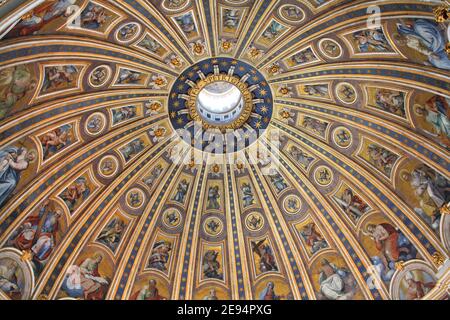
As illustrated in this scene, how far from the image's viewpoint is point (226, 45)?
20.0 m

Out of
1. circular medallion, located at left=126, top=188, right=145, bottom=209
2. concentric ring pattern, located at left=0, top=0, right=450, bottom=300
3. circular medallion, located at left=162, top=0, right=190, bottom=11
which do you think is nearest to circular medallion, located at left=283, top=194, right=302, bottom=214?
concentric ring pattern, located at left=0, top=0, right=450, bottom=300

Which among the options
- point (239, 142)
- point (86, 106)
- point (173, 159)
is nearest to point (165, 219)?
point (173, 159)

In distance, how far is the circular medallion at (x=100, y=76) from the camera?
61.0 ft

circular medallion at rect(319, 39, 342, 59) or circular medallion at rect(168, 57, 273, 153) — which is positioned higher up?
circular medallion at rect(168, 57, 273, 153)

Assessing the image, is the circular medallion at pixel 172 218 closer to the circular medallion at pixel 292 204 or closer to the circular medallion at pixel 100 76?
the circular medallion at pixel 292 204

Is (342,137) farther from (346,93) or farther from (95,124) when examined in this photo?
(95,124)

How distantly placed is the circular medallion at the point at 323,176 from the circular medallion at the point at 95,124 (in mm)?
9502

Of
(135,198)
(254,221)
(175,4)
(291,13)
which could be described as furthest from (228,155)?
(175,4)

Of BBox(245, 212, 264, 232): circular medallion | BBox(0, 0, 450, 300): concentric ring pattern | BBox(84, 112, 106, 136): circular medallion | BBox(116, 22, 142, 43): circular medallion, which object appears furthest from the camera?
BBox(245, 212, 264, 232): circular medallion

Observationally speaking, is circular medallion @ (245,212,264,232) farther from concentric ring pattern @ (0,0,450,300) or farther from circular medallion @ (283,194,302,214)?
circular medallion @ (283,194,302,214)

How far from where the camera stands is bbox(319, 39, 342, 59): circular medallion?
18484 mm

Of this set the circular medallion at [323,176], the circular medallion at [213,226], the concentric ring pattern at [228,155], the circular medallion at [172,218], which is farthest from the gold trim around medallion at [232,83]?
the circular medallion at [213,226]

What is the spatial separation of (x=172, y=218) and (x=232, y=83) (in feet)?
22.3

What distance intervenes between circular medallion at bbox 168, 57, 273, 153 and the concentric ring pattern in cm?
10
